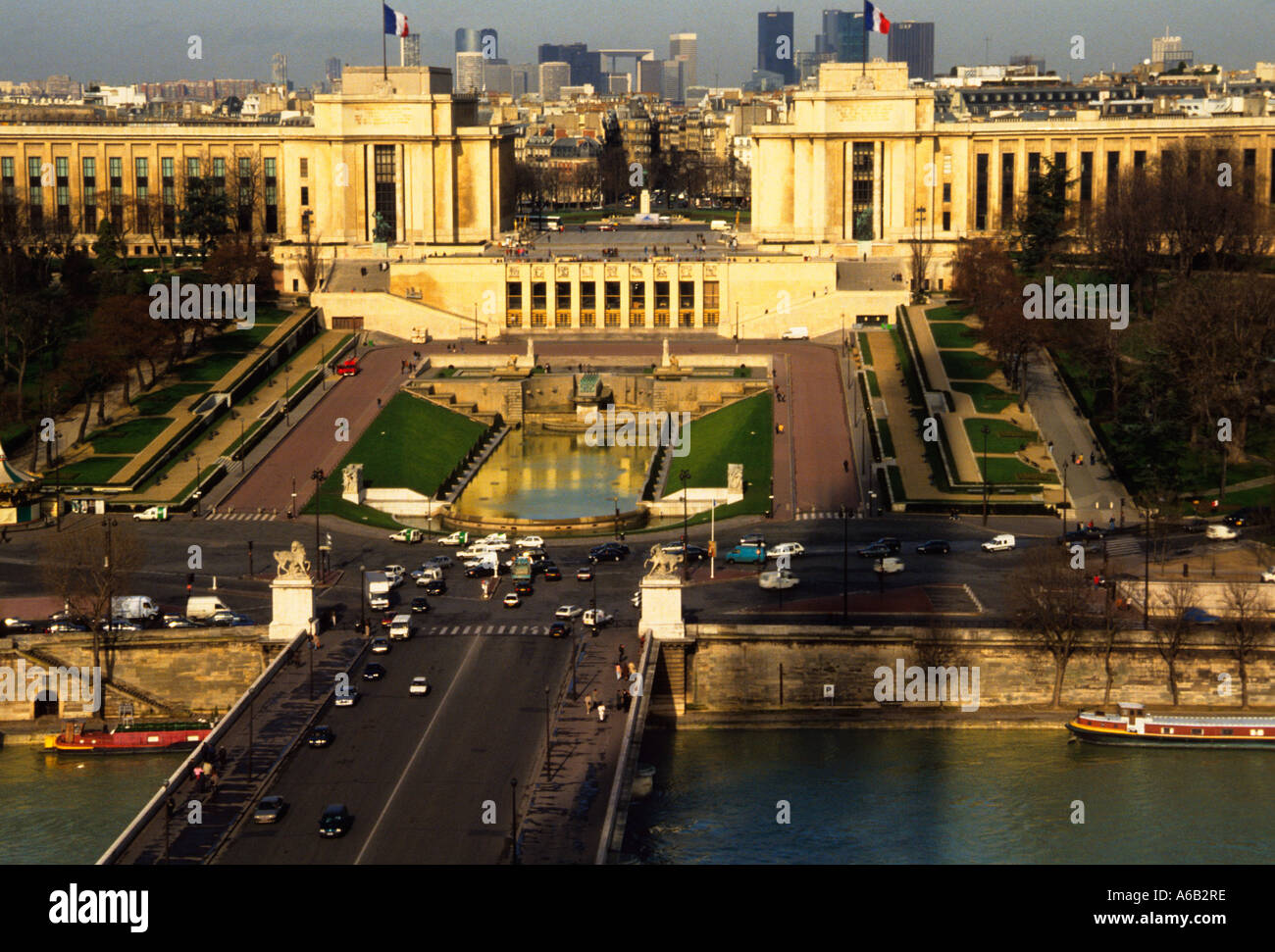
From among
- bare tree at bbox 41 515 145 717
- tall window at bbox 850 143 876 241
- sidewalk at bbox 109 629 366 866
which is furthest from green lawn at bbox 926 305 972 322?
sidewalk at bbox 109 629 366 866

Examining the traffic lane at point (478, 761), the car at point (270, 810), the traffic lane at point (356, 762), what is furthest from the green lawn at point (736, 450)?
the car at point (270, 810)

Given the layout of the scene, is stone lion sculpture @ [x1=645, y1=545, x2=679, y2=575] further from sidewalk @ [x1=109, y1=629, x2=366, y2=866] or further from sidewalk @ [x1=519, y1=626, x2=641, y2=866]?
sidewalk @ [x1=109, y1=629, x2=366, y2=866]

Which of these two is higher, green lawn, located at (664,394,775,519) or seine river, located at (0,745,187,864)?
green lawn, located at (664,394,775,519)

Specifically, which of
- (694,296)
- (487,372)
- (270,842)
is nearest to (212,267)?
(487,372)

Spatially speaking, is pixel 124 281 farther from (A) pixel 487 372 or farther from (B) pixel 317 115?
(B) pixel 317 115

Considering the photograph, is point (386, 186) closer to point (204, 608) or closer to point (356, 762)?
point (204, 608)

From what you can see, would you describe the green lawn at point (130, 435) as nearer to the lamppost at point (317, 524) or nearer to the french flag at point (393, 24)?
the lamppost at point (317, 524)
